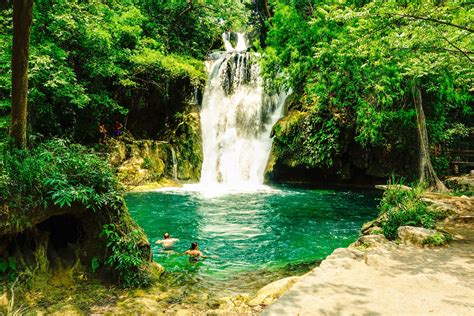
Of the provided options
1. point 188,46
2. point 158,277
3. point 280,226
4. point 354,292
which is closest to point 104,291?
point 158,277

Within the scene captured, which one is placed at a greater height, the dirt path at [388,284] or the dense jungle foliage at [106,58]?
the dense jungle foliage at [106,58]

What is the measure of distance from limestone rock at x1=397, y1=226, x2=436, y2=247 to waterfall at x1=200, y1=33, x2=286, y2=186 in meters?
14.2

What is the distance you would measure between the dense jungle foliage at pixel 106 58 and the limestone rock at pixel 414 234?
8908 mm

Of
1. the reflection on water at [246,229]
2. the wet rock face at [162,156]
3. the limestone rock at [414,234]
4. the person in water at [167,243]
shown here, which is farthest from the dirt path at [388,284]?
the wet rock face at [162,156]

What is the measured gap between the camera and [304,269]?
6855mm

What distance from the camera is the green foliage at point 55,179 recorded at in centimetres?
462

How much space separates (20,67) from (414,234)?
6.64 m

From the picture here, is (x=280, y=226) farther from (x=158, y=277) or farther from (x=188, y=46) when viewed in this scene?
(x=188, y=46)

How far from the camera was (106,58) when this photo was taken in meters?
15.6

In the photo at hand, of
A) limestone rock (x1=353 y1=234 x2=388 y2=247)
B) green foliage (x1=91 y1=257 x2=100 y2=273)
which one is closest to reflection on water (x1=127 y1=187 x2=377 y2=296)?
green foliage (x1=91 y1=257 x2=100 y2=273)

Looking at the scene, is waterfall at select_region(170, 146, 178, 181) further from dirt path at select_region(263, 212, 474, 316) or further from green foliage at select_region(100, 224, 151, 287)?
dirt path at select_region(263, 212, 474, 316)

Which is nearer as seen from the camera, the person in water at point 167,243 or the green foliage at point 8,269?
the green foliage at point 8,269

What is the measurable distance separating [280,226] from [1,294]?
302 inches

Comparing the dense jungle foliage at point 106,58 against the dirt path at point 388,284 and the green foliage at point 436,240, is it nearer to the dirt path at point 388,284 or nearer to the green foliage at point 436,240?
the dirt path at point 388,284
